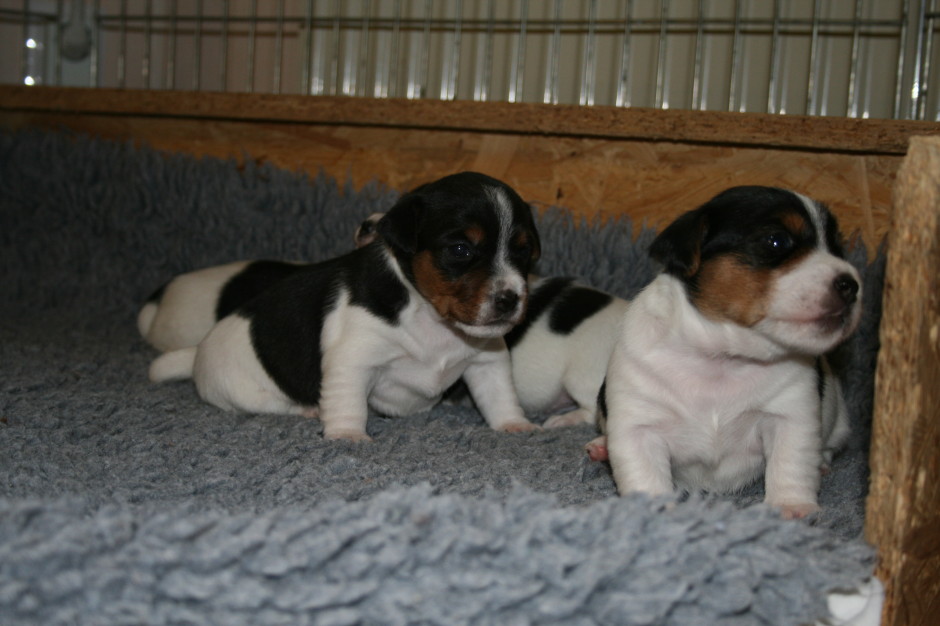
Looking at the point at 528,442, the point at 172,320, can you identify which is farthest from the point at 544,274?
the point at 172,320

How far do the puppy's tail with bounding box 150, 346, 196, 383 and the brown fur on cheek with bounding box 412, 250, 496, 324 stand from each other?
1151 millimetres

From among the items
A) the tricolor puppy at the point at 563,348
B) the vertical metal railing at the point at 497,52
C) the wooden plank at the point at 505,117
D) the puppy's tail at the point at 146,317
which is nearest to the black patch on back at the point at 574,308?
the tricolor puppy at the point at 563,348

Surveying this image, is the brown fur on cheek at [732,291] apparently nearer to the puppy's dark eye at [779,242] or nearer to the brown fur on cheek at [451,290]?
the puppy's dark eye at [779,242]

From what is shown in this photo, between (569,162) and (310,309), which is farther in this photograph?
(569,162)

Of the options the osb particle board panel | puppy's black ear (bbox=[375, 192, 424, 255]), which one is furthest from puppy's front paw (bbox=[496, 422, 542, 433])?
the osb particle board panel

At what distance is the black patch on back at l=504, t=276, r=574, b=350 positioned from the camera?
3.61m

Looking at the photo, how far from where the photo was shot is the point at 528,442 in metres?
2.99

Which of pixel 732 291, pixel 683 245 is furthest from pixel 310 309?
pixel 732 291

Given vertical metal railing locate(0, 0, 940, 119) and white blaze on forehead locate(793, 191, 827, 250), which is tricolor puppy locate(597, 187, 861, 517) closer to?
white blaze on forehead locate(793, 191, 827, 250)

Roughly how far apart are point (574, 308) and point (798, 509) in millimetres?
1464

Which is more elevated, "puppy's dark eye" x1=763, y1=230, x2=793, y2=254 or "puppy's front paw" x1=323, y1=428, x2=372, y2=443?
"puppy's dark eye" x1=763, y1=230, x2=793, y2=254

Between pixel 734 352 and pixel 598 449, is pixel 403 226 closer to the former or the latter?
pixel 598 449

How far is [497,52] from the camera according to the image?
6004 mm

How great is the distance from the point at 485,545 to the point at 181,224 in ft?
12.0
